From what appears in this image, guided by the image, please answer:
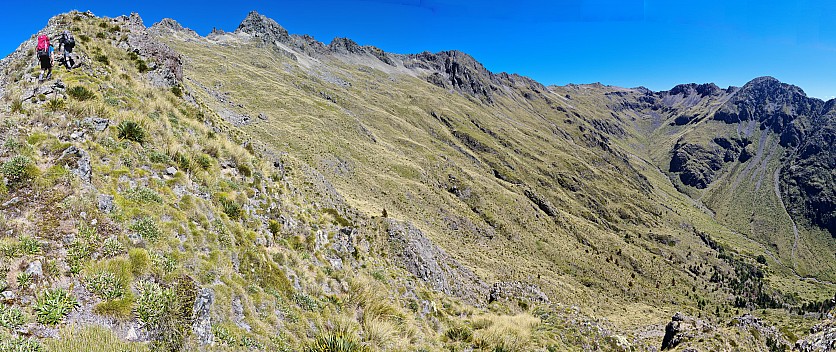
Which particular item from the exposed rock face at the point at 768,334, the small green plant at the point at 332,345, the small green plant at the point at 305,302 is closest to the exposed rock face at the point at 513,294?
the exposed rock face at the point at 768,334

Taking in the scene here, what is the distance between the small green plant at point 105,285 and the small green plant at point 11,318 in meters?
1.24

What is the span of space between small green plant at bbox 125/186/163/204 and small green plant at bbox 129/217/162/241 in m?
1.17

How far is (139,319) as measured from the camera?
22.7 feet

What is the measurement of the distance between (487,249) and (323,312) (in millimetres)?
50954

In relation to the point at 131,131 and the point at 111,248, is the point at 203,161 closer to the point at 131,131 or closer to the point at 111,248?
the point at 131,131

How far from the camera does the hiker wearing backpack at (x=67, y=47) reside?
51.4ft

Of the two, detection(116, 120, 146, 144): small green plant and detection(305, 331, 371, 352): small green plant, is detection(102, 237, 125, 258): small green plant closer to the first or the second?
detection(305, 331, 371, 352): small green plant

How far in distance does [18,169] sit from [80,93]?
6814 mm

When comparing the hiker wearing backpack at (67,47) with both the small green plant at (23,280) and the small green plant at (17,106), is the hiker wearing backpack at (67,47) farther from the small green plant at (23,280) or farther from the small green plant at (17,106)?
the small green plant at (23,280)

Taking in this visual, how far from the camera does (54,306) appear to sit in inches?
239

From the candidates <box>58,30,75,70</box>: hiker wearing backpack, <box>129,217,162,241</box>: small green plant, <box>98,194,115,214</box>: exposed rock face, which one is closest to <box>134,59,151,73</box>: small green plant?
<box>58,30,75,70</box>: hiker wearing backpack

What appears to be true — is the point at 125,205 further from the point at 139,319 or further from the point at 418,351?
the point at 418,351

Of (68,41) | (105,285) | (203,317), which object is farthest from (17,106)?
(203,317)

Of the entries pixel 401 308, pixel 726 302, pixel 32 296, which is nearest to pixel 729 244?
pixel 726 302
